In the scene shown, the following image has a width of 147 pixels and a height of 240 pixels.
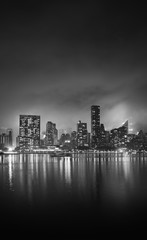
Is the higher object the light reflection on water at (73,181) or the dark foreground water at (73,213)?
the dark foreground water at (73,213)

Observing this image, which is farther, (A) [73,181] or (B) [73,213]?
(A) [73,181]

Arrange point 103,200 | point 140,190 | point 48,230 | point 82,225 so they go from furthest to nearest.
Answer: point 140,190
point 103,200
point 82,225
point 48,230

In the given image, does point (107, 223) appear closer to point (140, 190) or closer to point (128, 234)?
point (128, 234)

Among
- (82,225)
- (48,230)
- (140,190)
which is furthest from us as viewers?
(140,190)

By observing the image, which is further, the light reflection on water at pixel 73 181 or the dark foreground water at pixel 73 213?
the light reflection on water at pixel 73 181

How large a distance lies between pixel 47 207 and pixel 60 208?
1.01 m

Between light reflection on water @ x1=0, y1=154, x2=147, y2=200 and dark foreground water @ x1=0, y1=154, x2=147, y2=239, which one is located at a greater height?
dark foreground water @ x1=0, y1=154, x2=147, y2=239

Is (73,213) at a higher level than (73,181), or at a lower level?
higher

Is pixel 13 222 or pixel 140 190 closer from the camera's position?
pixel 13 222

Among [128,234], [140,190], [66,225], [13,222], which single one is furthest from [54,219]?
[140,190]

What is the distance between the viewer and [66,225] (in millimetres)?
14359

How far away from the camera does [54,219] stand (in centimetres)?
1552

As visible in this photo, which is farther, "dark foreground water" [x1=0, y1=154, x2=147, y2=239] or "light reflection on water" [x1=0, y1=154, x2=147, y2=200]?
"light reflection on water" [x1=0, y1=154, x2=147, y2=200]

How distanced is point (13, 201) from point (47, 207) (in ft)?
13.4
